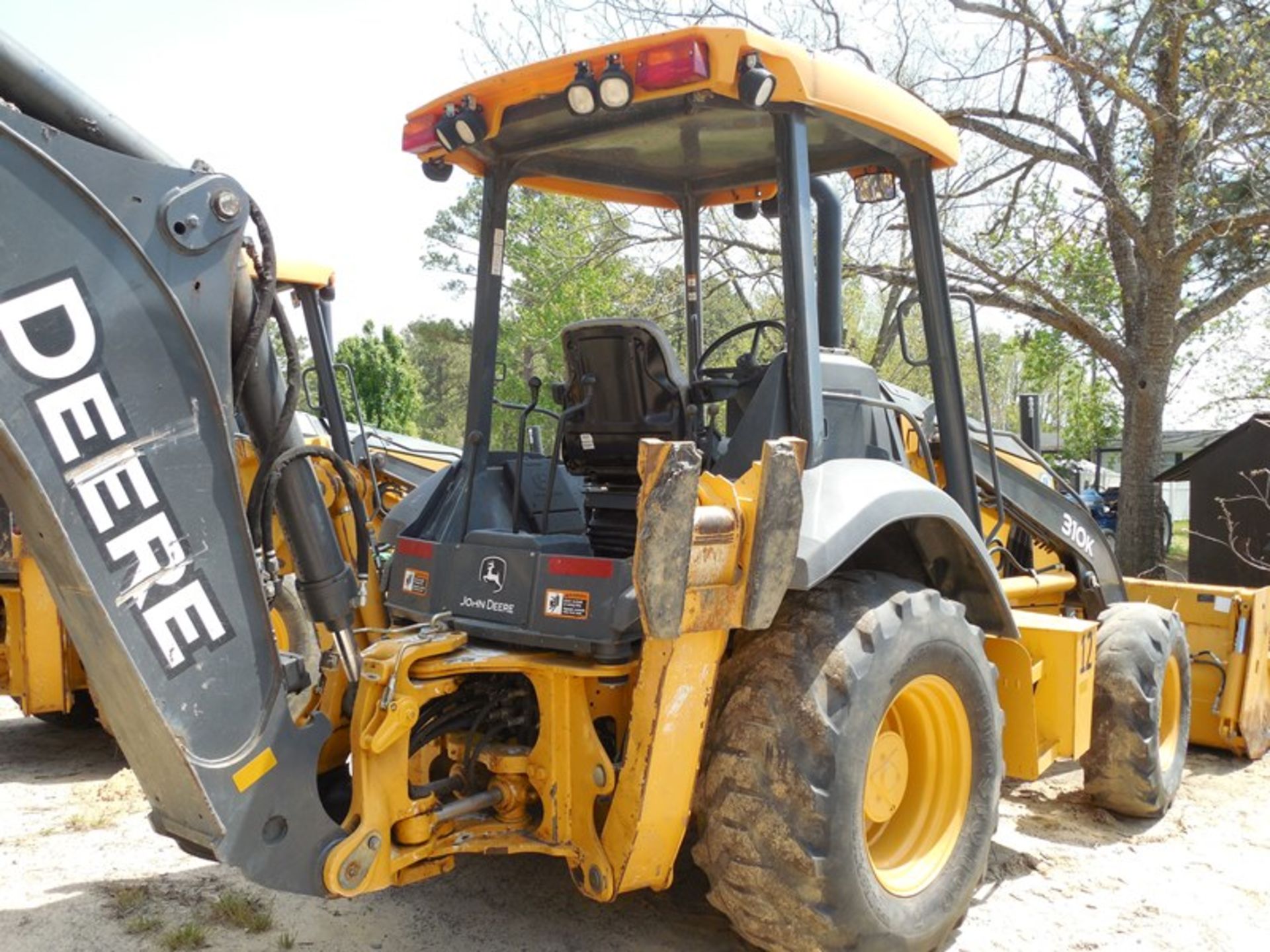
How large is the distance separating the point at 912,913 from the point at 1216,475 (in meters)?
9.01

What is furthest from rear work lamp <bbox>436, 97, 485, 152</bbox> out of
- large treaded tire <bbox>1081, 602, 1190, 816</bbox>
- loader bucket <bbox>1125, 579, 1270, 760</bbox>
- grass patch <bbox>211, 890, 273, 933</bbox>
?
loader bucket <bbox>1125, 579, 1270, 760</bbox>

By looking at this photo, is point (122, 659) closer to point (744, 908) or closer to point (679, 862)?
point (744, 908)

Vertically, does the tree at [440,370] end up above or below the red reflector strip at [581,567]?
above

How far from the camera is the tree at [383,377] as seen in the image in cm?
2631

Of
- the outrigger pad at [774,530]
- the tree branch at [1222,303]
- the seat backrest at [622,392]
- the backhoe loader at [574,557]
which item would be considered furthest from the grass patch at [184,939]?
the tree branch at [1222,303]

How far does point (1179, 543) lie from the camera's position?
72.9 ft

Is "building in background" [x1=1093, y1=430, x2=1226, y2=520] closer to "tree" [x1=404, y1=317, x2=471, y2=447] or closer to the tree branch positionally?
the tree branch

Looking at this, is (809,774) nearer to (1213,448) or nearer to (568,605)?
(568,605)

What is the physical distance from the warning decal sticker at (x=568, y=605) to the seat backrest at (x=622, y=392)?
1.88 ft

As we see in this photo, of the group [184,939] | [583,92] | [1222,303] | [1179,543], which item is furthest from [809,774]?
[1179,543]

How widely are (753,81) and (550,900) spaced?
2663mm

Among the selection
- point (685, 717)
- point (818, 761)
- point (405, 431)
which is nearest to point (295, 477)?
point (685, 717)

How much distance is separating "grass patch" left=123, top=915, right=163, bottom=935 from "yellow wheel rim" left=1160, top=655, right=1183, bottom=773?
166 inches

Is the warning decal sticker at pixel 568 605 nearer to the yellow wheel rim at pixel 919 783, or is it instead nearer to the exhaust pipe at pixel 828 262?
the yellow wheel rim at pixel 919 783
